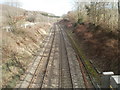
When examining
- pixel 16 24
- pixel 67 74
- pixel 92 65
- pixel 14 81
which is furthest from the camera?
pixel 16 24

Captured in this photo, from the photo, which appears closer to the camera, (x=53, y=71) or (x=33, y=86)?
(x=33, y=86)

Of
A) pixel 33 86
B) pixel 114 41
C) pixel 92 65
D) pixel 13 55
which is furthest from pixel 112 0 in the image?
pixel 33 86

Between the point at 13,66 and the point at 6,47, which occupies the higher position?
the point at 6,47

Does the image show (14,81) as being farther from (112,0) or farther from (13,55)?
(112,0)

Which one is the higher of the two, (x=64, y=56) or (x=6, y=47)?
(x=6, y=47)

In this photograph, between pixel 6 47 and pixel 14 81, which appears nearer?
pixel 14 81

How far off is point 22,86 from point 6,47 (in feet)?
19.7

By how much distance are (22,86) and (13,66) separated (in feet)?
10.5

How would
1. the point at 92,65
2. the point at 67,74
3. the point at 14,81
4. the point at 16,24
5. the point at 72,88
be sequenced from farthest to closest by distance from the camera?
1. the point at 16,24
2. the point at 92,65
3. the point at 67,74
4. the point at 14,81
5. the point at 72,88

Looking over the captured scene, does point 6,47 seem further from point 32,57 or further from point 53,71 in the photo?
point 53,71

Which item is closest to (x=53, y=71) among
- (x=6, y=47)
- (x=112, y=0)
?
(x=6, y=47)

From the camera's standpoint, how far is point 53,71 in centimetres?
1368

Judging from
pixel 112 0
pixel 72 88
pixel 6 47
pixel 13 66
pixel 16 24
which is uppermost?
Answer: pixel 112 0

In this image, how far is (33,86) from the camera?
11.1 meters
